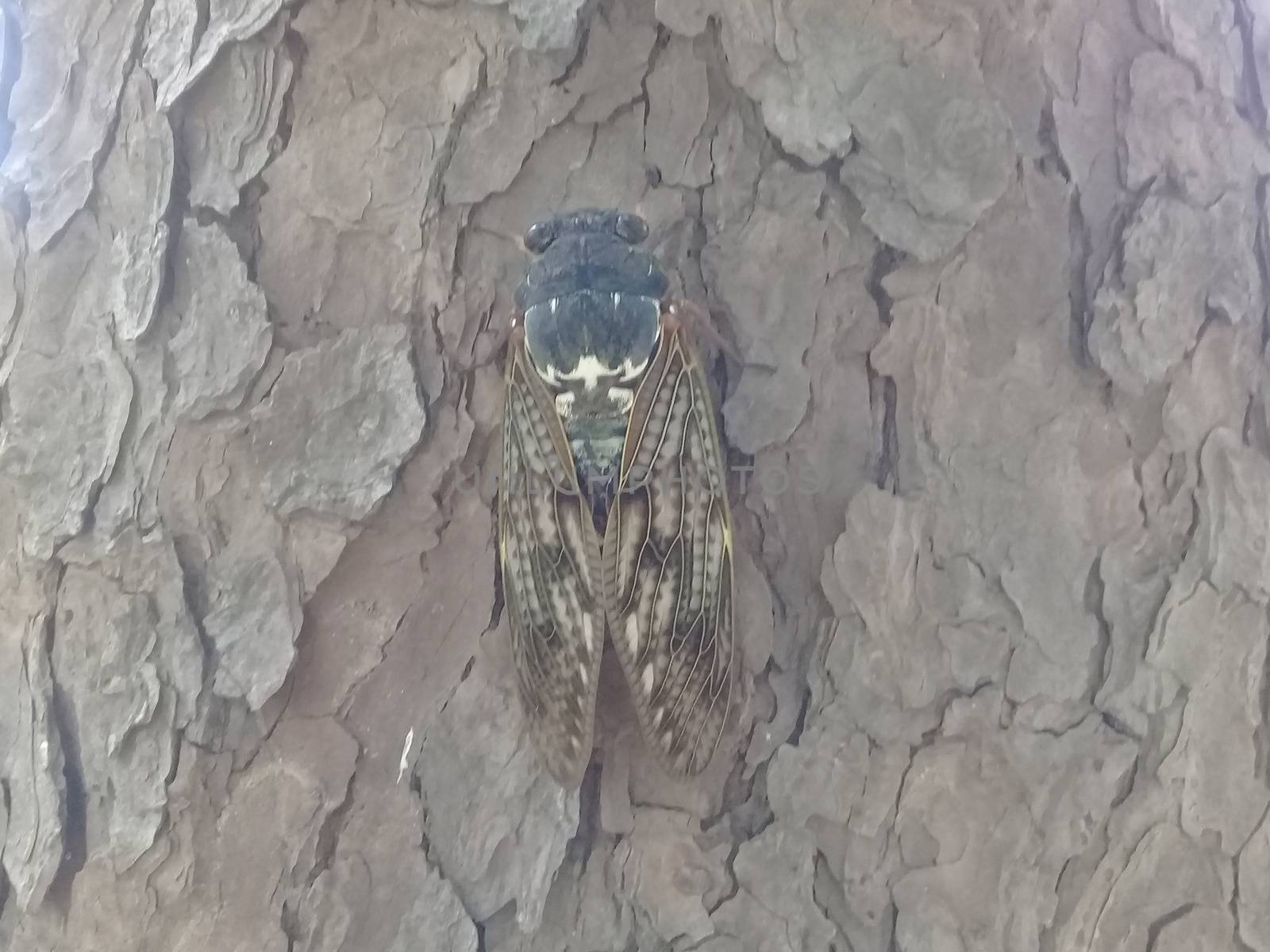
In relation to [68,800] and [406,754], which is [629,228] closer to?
[406,754]

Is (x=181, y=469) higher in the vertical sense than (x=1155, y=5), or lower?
lower

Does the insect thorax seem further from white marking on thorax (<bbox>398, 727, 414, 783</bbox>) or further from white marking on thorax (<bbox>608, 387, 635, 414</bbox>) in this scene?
white marking on thorax (<bbox>398, 727, 414, 783</bbox>)

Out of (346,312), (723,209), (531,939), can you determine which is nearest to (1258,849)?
(531,939)

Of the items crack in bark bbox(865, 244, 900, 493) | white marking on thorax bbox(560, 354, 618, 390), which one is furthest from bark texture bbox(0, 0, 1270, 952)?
white marking on thorax bbox(560, 354, 618, 390)

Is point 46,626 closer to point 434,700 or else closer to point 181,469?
point 181,469

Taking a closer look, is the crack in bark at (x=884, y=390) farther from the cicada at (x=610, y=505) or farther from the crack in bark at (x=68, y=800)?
the crack in bark at (x=68, y=800)

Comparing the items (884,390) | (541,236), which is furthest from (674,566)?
(541,236)
